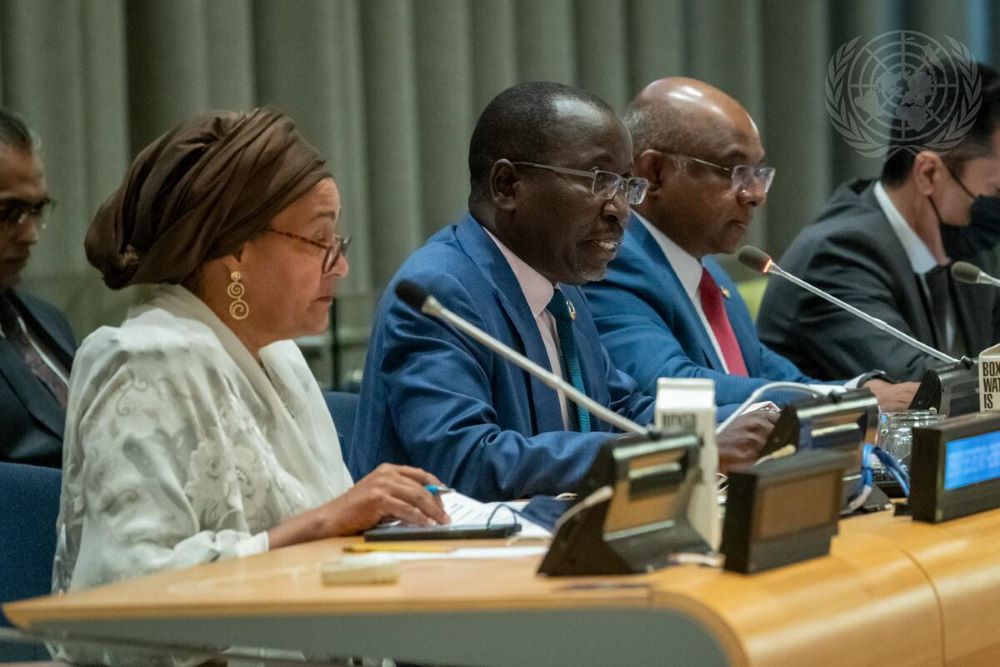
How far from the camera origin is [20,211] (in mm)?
3484

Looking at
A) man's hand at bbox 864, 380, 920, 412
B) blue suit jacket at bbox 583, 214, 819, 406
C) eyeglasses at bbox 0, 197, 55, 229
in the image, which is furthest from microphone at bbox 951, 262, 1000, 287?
eyeglasses at bbox 0, 197, 55, 229

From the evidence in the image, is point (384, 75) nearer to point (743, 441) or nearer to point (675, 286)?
point (675, 286)

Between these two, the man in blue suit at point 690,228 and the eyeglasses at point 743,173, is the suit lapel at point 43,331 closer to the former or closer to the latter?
the man in blue suit at point 690,228

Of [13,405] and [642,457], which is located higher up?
[642,457]

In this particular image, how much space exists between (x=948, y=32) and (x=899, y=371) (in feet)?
7.84

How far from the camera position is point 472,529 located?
75.9 inches

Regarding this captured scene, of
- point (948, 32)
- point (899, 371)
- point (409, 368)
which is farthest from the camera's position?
point (948, 32)

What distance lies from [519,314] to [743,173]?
Result: 103 cm

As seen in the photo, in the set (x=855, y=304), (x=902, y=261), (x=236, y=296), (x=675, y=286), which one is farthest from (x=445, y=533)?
(x=902, y=261)

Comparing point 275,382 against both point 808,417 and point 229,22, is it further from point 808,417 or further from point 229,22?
point 229,22

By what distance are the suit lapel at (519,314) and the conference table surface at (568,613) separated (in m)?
0.91

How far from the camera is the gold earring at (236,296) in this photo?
88.4 inches

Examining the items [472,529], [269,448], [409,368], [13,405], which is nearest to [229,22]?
[13,405]

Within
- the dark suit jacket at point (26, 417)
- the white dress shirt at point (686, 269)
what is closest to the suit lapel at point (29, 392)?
the dark suit jacket at point (26, 417)
